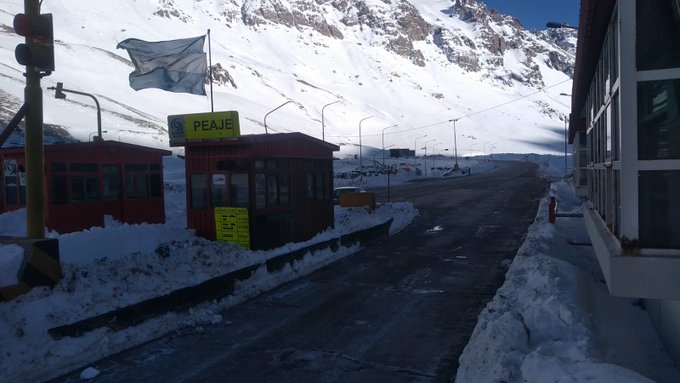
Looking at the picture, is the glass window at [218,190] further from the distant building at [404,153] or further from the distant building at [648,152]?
the distant building at [404,153]

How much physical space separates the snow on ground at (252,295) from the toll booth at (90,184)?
474 cm

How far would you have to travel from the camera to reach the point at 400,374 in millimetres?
7539

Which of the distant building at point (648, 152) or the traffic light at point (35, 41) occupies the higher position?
the traffic light at point (35, 41)

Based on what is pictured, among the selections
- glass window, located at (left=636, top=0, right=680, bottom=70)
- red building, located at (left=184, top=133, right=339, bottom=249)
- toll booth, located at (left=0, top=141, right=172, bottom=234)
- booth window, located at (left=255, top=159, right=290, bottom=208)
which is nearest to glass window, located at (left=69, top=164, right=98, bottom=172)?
toll booth, located at (left=0, top=141, right=172, bottom=234)

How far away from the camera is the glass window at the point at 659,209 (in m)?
5.40

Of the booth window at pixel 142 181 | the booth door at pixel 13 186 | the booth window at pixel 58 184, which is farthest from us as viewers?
the booth window at pixel 142 181

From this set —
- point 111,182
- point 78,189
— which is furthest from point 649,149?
point 111,182

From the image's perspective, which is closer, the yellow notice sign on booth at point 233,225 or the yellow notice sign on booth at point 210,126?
the yellow notice sign on booth at point 233,225

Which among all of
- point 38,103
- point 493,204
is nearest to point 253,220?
point 38,103

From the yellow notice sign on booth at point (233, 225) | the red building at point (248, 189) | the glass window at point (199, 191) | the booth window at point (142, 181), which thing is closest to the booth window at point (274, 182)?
the red building at point (248, 189)

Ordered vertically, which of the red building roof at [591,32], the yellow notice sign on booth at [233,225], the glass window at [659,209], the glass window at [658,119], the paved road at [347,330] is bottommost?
the paved road at [347,330]

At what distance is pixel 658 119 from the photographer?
5445 millimetres

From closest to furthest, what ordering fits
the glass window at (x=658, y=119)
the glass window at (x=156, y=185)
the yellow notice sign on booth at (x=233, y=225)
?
the glass window at (x=658, y=119) < the yellow notice sign on booth at (x=233, y=225) < the glass window at (x=156, y=185)

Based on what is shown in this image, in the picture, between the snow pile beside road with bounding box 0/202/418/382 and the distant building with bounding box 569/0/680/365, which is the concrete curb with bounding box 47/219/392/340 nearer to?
the snow pile beside road with bounding box 0/202/418/382
